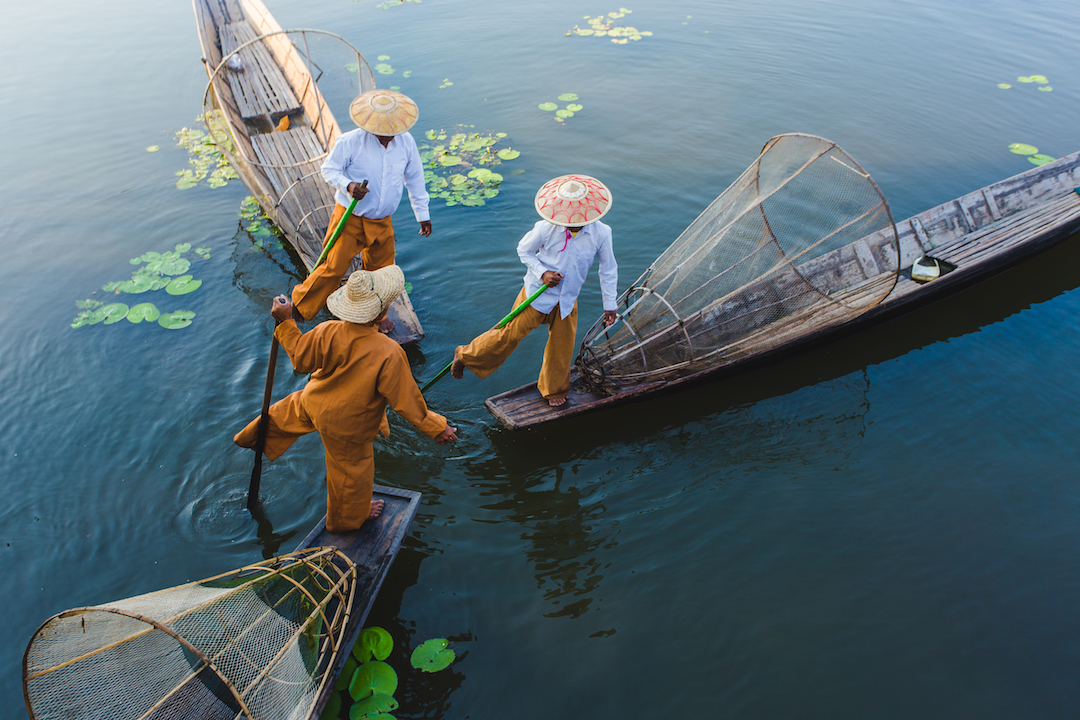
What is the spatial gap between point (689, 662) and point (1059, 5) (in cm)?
1674

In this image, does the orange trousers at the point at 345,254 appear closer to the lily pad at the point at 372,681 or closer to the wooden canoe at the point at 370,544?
the wooden canoe at the point at 370,544

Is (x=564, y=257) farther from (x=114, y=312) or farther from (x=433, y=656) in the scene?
(x=114, y=312)

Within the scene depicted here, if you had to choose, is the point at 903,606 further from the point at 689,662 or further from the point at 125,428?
the point at 125,428

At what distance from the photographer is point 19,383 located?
495cm

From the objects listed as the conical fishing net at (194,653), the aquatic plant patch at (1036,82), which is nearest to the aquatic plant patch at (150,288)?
the conical fishing net at (194,653)

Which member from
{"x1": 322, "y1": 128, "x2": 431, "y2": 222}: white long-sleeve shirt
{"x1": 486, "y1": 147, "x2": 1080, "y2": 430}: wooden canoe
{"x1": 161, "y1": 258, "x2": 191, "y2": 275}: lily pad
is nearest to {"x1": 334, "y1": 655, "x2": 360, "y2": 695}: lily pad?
{"x1": 486, "y1": 147, "x2": 1080, "y2": 430}: wooden canoe

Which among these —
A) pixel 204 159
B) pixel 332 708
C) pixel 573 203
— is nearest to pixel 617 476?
pixel 573 203

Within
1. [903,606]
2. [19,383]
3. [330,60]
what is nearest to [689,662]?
[903,606]

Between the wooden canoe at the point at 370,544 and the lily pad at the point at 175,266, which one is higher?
the lily pad at the point at 175,266

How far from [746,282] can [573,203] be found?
1.95 meters

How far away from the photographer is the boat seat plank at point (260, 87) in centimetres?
758

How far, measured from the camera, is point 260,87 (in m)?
7.86

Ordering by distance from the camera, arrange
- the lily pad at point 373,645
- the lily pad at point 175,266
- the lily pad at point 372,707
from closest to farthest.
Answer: the lily pad at point 372,707 < the lily pad at point 373,645 < the lily pad at point 175,266

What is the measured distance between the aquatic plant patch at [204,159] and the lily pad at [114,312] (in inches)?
96.6
